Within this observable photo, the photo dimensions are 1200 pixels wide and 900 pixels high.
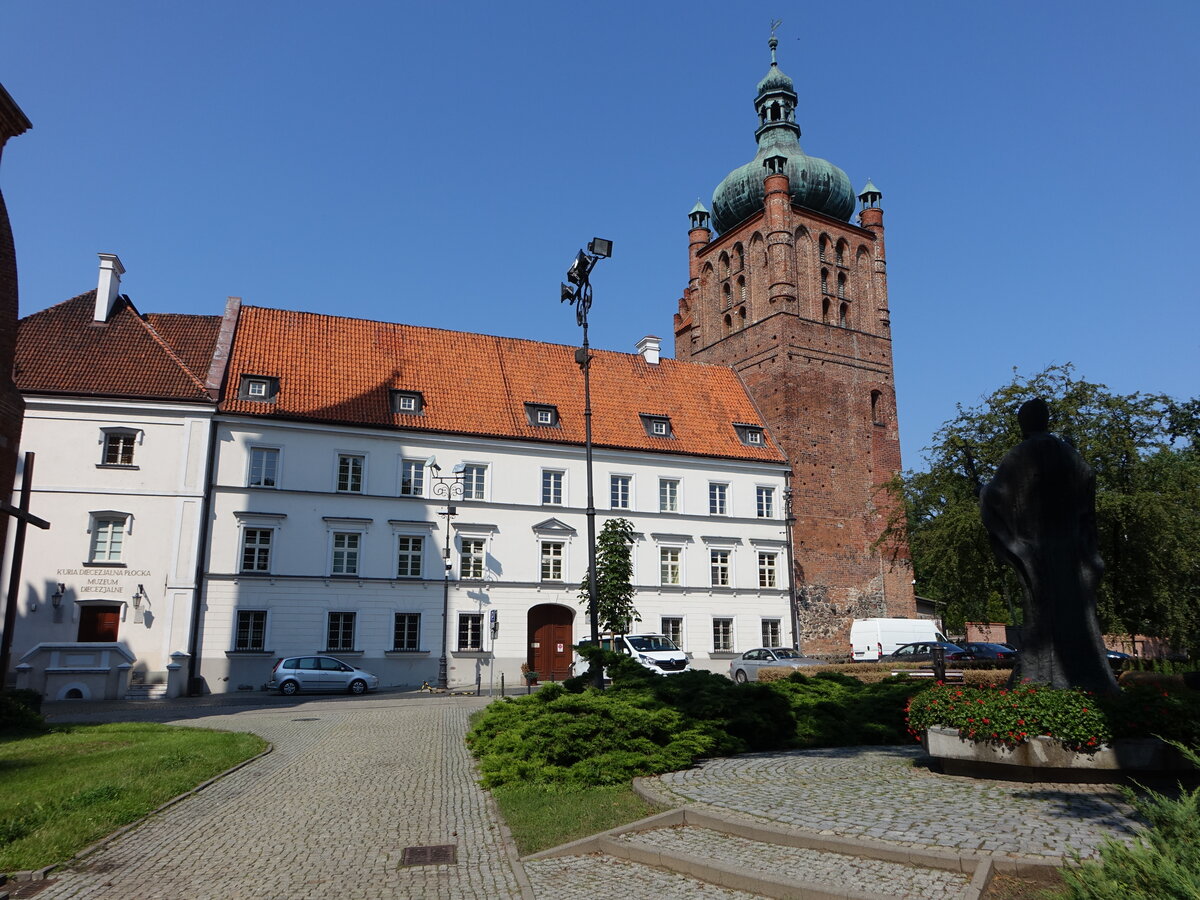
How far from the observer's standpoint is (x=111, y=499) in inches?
1116

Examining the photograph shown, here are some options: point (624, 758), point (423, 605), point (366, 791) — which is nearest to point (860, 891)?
point (624, 758)

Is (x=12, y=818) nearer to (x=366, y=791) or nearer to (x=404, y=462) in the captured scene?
(x=366, y=791)

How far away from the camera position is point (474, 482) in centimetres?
3347

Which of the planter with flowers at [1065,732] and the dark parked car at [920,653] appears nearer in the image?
the planter with flowers at [1065,732]

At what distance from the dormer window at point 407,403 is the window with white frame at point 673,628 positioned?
503 inches

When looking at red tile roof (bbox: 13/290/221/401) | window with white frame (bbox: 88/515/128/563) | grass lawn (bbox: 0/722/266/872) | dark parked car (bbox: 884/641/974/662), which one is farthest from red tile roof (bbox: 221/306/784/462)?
grass lawn (bbox: 0/722/266/872)

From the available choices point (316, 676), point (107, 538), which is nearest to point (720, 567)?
point (316, 676)

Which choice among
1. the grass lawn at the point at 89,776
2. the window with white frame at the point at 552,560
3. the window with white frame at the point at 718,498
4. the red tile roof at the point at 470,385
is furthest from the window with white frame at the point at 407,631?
the grass lawn at the point at 89,776

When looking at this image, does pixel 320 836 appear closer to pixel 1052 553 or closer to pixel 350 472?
pixel 1052 553

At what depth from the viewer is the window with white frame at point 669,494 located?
36.5 meters

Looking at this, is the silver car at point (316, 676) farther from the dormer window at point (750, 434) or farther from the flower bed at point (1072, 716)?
the flower bed at point (1072, 716)

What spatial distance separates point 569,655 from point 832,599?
13.4 m

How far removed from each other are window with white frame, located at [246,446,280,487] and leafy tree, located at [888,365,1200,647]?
23026 millimetres

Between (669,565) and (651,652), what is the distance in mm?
7007
